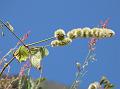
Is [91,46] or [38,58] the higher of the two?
[91,46]

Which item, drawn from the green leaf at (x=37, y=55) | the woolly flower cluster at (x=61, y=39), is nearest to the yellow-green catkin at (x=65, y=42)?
the woolly flower cluster at (x=61, y=39)

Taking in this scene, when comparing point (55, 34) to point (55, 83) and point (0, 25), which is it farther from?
point (55, 83)

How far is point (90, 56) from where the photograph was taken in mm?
3584

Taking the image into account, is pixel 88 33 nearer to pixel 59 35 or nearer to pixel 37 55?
pixel 59 35

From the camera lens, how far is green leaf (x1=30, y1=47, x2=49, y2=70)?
1.57 metres

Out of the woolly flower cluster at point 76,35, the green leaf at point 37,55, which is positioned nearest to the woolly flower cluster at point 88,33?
the woolly flower cluster at point 76,35

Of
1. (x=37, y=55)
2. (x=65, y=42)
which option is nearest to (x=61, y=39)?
(x=65, y=42)

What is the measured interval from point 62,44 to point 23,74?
2014 mm

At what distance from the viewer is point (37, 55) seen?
1595mm

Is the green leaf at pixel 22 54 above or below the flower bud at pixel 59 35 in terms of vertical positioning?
below

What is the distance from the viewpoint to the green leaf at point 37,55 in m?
1.57

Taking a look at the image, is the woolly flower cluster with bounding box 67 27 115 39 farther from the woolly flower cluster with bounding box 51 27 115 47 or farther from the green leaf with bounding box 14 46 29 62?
the green leaf with bounding box 14 46 29 62

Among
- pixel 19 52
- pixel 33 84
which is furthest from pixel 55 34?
pixel 33 84

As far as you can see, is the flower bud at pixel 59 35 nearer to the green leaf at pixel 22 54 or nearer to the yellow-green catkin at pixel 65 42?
the yellow-green catkin at pixel 65 42
